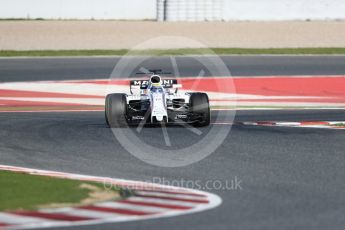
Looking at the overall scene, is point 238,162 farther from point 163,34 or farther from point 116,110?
point 163,34

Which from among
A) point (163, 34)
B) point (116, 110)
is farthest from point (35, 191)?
point (163, 34)

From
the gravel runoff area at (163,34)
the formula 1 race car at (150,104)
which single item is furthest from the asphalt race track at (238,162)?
the gravel runoff area at (163,34)

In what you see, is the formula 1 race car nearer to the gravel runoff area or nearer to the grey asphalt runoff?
the grey asphalt runoff

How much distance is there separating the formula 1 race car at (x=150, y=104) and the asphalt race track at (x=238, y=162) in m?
0.23

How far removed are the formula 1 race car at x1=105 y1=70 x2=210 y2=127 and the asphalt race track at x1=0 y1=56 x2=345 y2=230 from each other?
0.74ft

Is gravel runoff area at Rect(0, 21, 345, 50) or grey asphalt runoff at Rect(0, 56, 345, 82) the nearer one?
grey asphalt runoff at Rect(0, 56, 345, 82)

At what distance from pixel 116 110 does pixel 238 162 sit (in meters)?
4.02

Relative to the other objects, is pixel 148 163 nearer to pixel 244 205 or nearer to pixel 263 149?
pixel 263 149

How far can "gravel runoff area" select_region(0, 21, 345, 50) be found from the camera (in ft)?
116

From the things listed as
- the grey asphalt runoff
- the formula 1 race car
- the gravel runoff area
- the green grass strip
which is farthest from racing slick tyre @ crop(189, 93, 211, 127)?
the gravel runoff area

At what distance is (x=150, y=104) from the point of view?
52.0ft

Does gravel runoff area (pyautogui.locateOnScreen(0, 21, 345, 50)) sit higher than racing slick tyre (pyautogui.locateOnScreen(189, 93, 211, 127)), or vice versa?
gravel runoff area (pyautogui.locateOnScreen(0, 21, 345, 50))

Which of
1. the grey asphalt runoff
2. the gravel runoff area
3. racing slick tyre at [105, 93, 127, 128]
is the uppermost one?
the gravel runoff area

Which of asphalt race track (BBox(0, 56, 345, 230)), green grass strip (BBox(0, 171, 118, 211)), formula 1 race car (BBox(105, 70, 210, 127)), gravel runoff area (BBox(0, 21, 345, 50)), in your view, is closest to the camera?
asphalt race track (BBox(0, 56, 345, 230))
